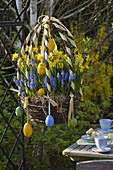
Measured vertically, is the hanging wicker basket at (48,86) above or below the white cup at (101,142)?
above

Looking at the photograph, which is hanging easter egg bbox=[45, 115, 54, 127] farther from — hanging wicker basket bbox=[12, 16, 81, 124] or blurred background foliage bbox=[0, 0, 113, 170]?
blurred background foliage bbox=[0, 0, 113, 170]

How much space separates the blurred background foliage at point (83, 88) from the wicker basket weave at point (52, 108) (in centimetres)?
171

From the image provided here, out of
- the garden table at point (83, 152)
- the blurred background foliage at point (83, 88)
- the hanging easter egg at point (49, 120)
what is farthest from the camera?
the blurred background foliage at point (83, 88)

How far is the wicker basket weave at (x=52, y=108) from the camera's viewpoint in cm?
260

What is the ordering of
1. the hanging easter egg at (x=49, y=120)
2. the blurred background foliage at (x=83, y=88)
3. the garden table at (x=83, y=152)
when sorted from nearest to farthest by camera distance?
1. the hanging easter egg at (x=49, y=120)
2. the garden table at (x=83, y=152)
3. the blurred background foliage at (x=83, y=88)

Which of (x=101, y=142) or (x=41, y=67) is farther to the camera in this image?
(x=101, y=142)

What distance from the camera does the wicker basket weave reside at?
2600mm

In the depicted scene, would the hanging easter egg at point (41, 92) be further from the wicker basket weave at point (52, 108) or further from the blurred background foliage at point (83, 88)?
the blurred background foliage at point (83, 88)

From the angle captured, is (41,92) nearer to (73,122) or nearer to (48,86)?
(48,86)

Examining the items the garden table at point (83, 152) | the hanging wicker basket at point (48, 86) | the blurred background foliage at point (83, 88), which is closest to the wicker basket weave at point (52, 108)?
the hanging wicker basket at point (48, 86)

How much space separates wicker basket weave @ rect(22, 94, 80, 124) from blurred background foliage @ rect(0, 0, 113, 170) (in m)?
1.71

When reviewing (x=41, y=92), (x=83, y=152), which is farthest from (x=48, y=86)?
(x=83, y=152)

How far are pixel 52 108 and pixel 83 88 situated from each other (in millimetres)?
2454

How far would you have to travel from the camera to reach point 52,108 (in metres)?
2.62
